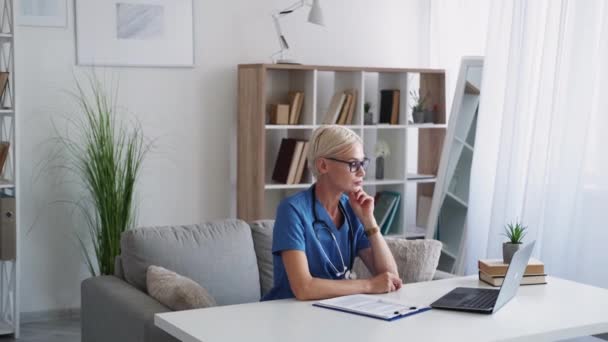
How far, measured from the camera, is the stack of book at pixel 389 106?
5738mm

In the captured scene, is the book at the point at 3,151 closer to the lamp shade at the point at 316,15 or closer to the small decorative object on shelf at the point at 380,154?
the lamp shade at the point at 316,15

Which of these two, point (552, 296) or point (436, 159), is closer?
point (552, 296)

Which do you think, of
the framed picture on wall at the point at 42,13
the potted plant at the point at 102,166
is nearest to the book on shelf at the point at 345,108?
the potted plant at the point at 102,166

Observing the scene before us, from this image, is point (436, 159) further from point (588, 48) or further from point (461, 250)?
point (588, 48)

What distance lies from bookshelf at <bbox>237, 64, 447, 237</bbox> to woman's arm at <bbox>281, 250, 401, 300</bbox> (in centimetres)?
236

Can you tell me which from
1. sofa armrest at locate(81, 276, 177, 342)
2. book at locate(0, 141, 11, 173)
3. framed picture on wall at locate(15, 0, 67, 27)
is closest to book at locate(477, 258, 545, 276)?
sofa armrest at locate(81, 276, 177, 342)

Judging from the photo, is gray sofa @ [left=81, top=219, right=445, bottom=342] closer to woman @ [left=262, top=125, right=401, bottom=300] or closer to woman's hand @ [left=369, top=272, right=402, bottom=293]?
woman @ [left=262, top=125, right=401, bottom=300]

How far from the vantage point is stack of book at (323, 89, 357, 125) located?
18.2ft

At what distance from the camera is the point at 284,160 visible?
5.44 meters

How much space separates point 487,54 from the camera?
5219mm

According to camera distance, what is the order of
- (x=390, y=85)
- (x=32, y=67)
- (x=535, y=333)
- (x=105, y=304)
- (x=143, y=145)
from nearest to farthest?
(x=535, y=333) < (x=105, y=304) < (x=32, y=67) < (x=143, y=145) < (x=390, y=85)

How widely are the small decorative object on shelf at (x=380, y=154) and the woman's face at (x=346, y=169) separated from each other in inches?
109

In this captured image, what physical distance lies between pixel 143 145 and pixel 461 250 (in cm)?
210

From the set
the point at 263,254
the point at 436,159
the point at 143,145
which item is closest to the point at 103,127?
the point at 143,145
